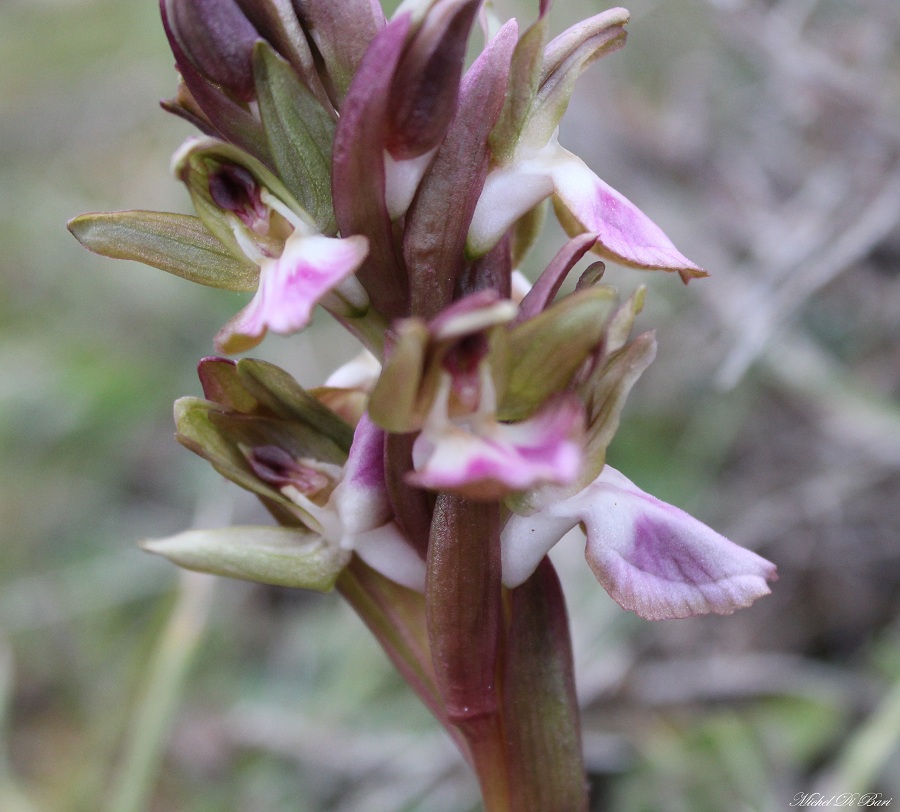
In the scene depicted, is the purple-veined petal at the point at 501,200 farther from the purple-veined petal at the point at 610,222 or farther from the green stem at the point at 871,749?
the green stem at the point at 871,749

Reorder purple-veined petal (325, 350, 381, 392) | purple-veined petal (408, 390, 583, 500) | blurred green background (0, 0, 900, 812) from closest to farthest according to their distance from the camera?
purple-veined petal (408, 390, 583, 500) → purple-veined petal (325, 350, 381, 392) → blurred green background (0, 0, 900, 812)

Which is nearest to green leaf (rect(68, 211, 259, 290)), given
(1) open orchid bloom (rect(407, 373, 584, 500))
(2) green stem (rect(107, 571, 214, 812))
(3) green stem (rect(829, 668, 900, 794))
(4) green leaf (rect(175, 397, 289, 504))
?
(4) green leaf (rect(175, 397, 289, 504))

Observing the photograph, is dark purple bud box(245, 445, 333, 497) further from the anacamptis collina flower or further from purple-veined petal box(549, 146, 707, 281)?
purple-veined petal box(549, 146, 707, 281)

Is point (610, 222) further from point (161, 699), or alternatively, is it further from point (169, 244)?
point (161, 699)

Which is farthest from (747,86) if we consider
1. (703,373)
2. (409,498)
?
(409,498)

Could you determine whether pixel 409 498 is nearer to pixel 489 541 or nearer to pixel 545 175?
pixel 489 541

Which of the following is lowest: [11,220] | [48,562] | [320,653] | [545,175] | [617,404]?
[320,653]

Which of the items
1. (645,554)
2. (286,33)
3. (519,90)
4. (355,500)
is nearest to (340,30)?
(286,33)
